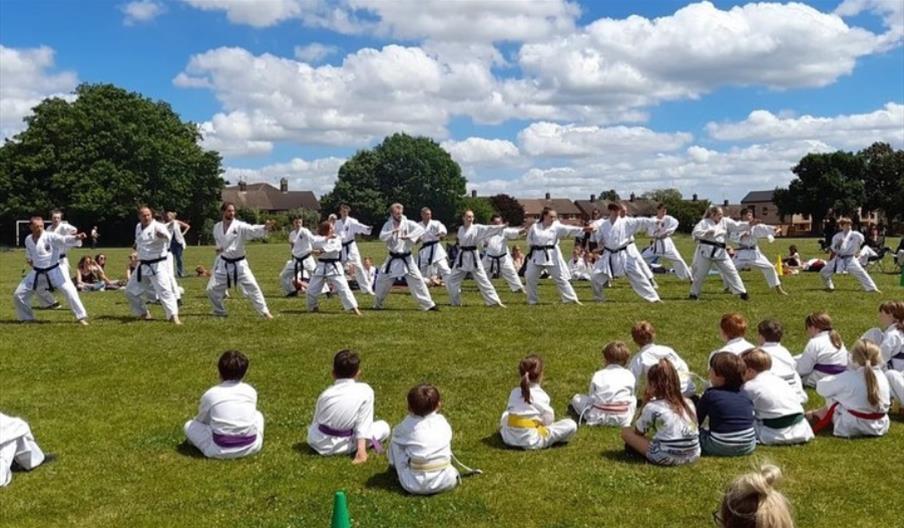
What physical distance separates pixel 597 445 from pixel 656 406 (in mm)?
1054

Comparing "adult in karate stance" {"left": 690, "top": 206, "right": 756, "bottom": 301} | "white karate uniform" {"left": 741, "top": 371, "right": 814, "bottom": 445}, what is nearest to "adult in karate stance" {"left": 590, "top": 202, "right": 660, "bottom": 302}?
"adult in karate stance" {"left": 690, "top": 206, "right": 756, "bottom": 301}

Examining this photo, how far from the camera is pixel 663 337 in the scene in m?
13.6

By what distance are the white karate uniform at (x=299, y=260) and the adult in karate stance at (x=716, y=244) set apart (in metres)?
9.29

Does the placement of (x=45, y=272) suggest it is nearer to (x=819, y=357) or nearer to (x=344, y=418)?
(x=344, y=418)

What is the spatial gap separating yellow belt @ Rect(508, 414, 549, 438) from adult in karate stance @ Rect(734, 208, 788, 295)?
42.1 ft

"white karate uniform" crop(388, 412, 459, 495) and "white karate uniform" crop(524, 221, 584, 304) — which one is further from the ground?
"white karate uniform" crop(524, 221, 584, 304)

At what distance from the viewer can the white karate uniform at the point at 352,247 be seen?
2062 cm

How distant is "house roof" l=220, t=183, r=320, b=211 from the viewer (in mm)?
128825

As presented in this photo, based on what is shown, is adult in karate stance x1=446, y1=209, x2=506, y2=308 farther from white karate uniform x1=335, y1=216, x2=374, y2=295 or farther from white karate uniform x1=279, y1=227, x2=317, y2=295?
white karate uniform x1=279, y1=227, x2=317, y2=295

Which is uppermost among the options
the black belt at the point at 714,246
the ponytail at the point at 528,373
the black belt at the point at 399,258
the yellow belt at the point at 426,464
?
the black belt at the point at 714,246

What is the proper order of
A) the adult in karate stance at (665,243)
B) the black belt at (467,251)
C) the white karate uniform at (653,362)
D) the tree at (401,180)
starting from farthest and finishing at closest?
the tree at (401,180), the adult in karate stance at (665,243), the black belt at (467,251), the white karate uniform at (653,362)

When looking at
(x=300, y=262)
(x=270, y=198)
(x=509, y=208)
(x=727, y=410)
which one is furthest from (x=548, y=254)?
(x=270, y=198)

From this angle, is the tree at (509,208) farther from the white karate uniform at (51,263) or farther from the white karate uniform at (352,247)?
the white karate uniform at (51,263)

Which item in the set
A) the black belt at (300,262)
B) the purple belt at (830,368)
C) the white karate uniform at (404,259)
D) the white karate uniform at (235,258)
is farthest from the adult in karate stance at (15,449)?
the black belt at (300,262)
